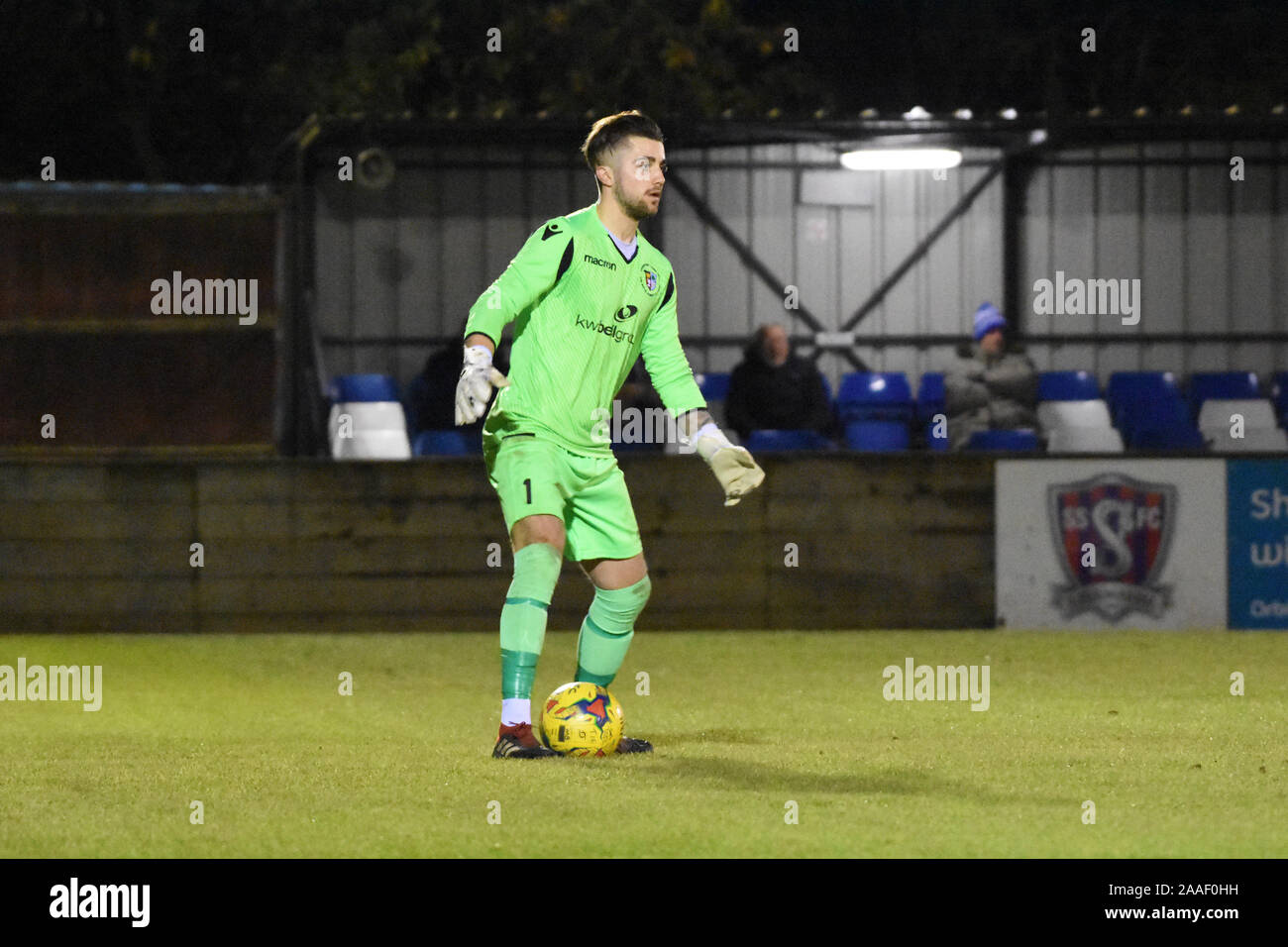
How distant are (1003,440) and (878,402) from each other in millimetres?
2630

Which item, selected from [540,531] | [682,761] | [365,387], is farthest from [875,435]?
[540,531]

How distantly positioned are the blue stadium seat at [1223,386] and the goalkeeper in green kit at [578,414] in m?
12.8

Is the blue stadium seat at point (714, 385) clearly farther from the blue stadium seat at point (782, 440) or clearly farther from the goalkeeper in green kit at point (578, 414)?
the goalkeeper in green kit at point (578, 414)

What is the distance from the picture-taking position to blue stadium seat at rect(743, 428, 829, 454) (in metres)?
15.6

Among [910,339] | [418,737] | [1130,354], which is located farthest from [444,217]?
[418,737]

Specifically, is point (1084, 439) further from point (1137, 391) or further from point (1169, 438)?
point (1137, 391)

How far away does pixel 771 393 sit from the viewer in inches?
628

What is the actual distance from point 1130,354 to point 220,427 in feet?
33.9

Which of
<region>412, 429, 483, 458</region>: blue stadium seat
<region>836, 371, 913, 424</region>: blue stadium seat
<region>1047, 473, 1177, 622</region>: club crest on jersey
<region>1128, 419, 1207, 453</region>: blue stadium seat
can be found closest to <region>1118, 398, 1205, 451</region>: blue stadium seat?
<region>1128, 419, 1207, 453</region>: blue stadium seat

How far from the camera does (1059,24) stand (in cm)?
2447

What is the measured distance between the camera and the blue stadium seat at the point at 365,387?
706 inches

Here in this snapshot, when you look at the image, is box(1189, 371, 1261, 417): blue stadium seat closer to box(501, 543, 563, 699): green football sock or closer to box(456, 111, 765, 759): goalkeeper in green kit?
box(456, 111, 765, 759): goalkeeper in green kit

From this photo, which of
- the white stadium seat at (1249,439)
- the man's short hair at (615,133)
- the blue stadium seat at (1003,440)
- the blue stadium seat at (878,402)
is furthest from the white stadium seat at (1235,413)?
the man's short hair at (615,133)

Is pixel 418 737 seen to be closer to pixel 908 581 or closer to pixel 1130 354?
pixel 908 581
